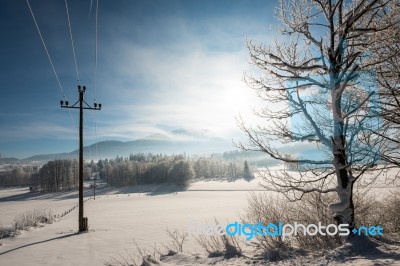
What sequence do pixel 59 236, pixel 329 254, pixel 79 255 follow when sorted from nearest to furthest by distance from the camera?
pixel 329 254 → pixel 79 255 → pixel 59 236

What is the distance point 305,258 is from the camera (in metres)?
6.19

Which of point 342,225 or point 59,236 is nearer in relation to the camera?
point 342,225

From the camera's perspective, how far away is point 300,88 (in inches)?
278

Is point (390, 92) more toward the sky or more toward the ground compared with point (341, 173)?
more toward the sky

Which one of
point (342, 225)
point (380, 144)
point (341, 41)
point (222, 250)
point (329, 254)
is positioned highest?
point (341, 41)

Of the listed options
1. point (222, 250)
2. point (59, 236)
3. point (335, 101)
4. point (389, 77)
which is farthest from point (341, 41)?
point (59, 236)

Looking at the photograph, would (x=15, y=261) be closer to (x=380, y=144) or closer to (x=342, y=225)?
(x=342, y=225)

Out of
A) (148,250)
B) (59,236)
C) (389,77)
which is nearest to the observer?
(389,77)

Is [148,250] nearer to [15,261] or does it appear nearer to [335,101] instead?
[15,261]

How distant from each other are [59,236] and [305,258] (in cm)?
1467

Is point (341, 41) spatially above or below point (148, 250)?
above

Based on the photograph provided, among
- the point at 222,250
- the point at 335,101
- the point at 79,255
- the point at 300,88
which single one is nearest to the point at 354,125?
the point at 335,101

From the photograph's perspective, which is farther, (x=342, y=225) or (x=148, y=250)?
(x=148, y=250)

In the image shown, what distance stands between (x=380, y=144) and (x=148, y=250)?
9995 mm
